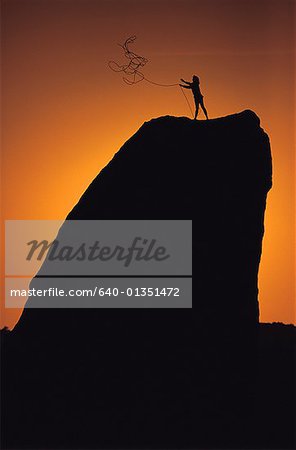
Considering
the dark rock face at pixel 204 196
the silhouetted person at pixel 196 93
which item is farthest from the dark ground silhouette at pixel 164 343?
the silhouetted person at pixel 196 93

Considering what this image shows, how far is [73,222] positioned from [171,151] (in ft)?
4.49

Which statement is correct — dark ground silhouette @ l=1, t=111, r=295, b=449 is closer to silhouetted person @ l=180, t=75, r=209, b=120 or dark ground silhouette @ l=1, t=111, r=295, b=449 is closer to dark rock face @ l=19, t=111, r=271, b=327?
dark rock face @ l=19, t=111, r=271, b=327

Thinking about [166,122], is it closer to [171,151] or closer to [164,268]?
[171,151]

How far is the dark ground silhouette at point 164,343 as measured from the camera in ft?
19.1

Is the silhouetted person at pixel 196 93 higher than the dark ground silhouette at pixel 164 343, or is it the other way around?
the silhouetted person at pixel 196 93

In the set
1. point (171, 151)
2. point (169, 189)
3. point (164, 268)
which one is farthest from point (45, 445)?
point (171, 151)

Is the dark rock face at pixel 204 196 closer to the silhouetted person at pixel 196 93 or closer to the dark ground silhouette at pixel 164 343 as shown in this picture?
the dark ground silhouette at pixel 164 343

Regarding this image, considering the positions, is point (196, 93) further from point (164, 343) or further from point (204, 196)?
point (164, 343)

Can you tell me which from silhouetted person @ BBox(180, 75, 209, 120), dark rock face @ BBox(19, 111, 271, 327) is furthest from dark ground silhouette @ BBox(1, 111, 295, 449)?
silhouetted person @ BBox(180, 75, 209, 120)

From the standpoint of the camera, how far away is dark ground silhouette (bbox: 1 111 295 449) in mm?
5828

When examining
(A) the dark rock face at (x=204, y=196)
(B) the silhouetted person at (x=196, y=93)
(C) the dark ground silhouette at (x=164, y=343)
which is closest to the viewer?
(C) the dark ground silhouette at (x=164, y=343)

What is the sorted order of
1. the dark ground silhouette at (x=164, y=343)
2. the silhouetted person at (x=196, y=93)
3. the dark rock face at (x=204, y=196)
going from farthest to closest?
the silhouetted person at (x=196, y=93) < the dark rock face at (x=204, y=196) < the dark ground silhouette at (x=164, y=343)

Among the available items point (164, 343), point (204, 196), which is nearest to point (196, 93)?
point (204, 196)

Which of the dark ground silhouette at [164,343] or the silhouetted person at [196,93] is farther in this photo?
the silhouetted person at [196,93]
